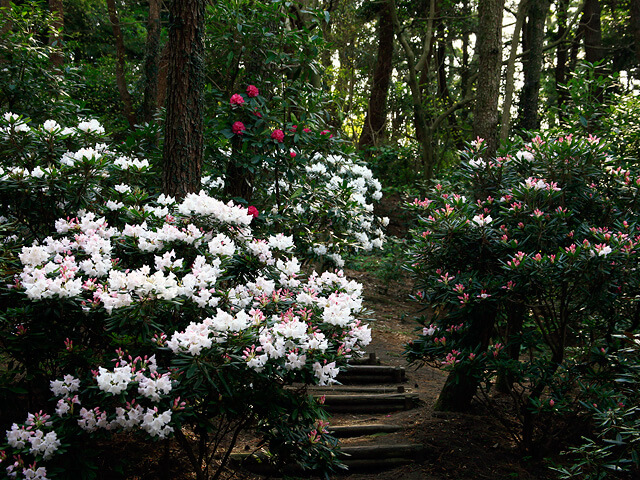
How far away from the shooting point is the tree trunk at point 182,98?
4.01 m

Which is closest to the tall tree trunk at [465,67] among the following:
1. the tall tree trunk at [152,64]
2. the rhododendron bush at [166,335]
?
the tall tree trunk at [152,64]

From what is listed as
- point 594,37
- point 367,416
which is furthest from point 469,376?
point 594,37

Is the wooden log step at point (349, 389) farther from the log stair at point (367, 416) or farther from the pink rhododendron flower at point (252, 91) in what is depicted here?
the pink rhododendron flower at point (252, 91)

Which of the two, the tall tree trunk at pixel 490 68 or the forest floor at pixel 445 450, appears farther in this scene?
the tall tree trunk at pixel 490 68

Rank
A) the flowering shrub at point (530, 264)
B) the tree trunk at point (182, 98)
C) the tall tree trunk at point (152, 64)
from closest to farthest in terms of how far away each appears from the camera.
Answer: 1. the flowering shrub at point (530, 264)
2. the tree trunk at point (182, 98)
3. the tall tree trunk at point (152, 64)

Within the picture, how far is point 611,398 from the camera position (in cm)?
324

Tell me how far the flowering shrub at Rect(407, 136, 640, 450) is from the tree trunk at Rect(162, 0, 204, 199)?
6.75 feet

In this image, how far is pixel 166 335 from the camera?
2.50m

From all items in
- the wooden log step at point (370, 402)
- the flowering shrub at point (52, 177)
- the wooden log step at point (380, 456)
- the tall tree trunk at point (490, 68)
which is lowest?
the wooden log step at point (380, 456)

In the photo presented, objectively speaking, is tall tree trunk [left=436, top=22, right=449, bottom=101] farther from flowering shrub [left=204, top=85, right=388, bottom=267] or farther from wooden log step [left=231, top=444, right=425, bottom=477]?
wooden log step [left=231, top=444, right=425, bottom=477]

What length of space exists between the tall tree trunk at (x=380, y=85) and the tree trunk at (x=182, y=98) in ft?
30.6

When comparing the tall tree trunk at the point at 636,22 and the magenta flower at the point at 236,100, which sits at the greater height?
the tall tree trunk at the point at 636,22

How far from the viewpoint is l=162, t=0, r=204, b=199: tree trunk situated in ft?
13.2

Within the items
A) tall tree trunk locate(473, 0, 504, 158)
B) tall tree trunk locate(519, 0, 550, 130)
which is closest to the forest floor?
tall tree trunk locate(473, 0, 504, 158)
